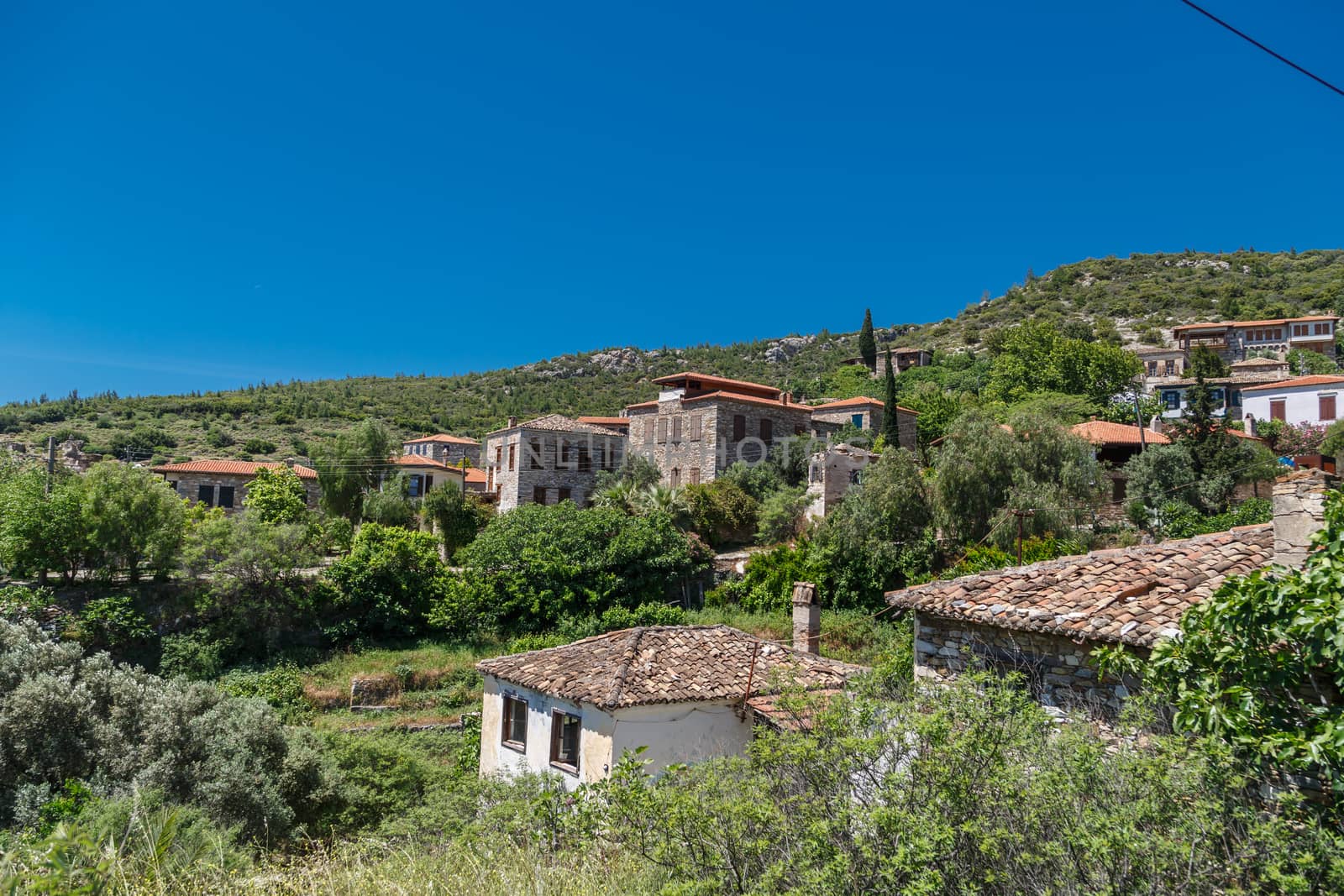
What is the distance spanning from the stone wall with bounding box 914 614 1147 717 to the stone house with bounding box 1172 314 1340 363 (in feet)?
212

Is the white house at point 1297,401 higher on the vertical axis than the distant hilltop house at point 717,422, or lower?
higher

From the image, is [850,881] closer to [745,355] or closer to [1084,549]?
[1084,549]

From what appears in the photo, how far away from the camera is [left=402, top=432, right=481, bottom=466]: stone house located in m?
56.9

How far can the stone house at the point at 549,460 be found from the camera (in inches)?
1602

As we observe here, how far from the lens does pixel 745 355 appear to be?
99.7 m

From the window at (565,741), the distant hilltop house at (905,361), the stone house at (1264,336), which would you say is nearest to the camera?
the window at (565,741)

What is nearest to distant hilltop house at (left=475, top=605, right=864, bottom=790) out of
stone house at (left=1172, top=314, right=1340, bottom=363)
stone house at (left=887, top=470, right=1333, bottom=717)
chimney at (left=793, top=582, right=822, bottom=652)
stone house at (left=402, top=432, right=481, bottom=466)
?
chimney at (left=793, top=582, right=822, bottom=652)

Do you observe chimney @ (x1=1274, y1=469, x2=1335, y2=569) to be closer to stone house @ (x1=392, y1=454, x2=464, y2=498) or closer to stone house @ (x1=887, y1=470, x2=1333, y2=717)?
stone house @ (x1=887, y1=470, x2=1333, y2=717)

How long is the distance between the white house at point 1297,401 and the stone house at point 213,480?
53878 mm

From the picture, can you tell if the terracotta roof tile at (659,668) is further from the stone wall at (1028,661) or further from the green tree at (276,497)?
the green tree at (276,497)

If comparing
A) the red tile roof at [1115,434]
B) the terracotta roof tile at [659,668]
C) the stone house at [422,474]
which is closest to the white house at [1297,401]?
the red tile roof at [1115,434]

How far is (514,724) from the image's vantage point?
16.6m

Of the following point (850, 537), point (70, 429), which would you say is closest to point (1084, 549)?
point (850, 537)

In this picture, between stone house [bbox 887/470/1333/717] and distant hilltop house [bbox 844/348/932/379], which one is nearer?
stone house [bbox 887/470/1333/717]
